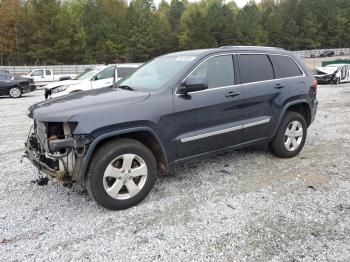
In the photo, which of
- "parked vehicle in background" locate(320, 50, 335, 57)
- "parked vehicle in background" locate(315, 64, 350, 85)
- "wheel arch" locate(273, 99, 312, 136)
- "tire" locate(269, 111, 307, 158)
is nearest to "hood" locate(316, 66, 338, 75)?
"parked vehicle in background" locate(315, 64, 350, 85)

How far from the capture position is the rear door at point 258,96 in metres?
4.85

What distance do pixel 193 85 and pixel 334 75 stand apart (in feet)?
68.5

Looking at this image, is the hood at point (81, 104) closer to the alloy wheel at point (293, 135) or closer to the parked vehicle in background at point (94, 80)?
the alloy wheel at point (293, 135)

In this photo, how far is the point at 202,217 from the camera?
3713mm

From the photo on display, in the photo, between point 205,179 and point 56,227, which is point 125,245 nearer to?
point 56,227

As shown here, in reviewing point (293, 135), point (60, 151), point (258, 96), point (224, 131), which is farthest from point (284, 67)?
point (60, 151)

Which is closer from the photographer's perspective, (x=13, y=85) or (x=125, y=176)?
(x=125, y=176)

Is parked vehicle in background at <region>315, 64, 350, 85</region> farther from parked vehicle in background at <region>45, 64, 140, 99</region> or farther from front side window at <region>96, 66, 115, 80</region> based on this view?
front side window at <region>96, 66, 115, 80</region>

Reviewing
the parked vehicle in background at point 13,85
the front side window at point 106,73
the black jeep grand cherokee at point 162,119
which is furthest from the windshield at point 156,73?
the parked vehicle in background at point 13,85

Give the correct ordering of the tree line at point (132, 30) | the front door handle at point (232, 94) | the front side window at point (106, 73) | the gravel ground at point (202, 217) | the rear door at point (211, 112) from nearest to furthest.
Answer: the gravel ground at point (202, 217), the rear door at point (211, 112), the front door handle at point (232, 94), the front side window at point (106, 73), the tree line at point (132, 30)

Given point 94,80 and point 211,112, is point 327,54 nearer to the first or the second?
point 94,80

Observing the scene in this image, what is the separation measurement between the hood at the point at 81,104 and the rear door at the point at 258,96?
1.58 m

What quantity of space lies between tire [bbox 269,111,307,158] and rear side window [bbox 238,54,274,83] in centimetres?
78

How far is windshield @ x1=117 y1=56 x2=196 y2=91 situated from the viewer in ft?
14.2
